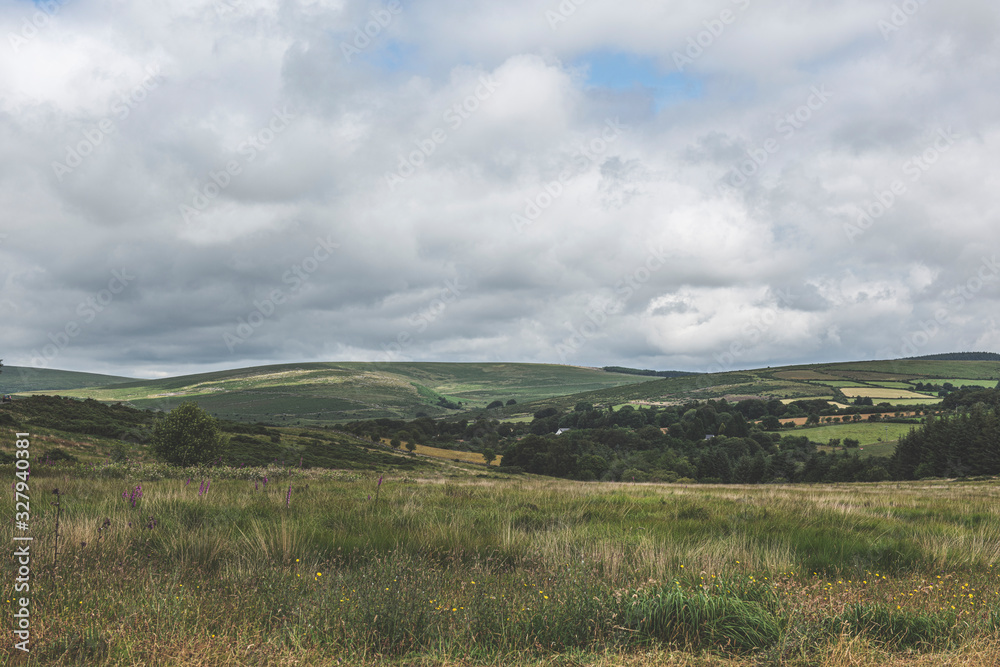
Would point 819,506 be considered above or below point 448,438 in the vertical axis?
above

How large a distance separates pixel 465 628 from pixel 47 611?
10.3 feet

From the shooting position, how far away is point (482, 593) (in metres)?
4.62

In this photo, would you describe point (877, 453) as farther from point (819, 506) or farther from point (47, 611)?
point (47, 611)

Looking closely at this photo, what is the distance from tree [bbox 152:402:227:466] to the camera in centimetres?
3638

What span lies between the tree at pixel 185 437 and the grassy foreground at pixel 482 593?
32.8 metres

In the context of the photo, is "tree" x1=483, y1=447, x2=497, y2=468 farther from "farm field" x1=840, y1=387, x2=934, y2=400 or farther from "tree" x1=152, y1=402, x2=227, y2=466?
"farm field" x1=840, y1=387, x2=934, y2=400

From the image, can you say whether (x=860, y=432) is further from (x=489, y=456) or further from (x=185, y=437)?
(x=185, y=437)

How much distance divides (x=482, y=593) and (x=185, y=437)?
39207 mm

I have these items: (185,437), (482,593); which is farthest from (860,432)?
(482,593)

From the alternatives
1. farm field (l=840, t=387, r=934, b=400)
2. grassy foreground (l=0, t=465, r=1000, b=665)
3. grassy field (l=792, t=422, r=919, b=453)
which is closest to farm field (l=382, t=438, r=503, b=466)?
grassy field (l=792, t=422, r=919, b=453)

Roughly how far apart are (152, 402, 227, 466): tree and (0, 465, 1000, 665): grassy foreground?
32.8m

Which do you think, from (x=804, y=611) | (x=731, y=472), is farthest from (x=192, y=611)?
(x=731, y=472)

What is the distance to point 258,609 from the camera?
429 centimetres

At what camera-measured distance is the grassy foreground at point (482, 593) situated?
A: 12.2 ft
